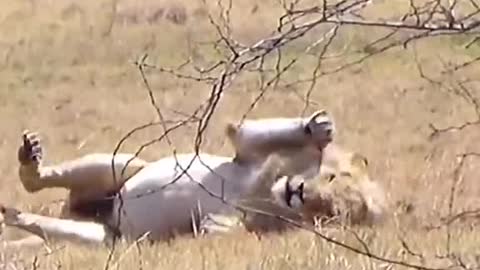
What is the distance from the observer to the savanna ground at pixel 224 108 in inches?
254

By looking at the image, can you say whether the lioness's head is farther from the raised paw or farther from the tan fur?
the raised paw

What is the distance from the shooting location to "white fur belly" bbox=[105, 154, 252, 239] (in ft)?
26.6

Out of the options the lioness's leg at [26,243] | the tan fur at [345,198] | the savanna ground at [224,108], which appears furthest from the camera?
the tan fur at [345,198]

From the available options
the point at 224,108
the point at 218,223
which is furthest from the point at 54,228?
the point at 224,108

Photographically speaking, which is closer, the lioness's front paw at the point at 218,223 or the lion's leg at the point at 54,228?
the lioness's front paw at the point at 218,223

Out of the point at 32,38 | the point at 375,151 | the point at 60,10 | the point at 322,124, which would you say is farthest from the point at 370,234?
the point at 60,10

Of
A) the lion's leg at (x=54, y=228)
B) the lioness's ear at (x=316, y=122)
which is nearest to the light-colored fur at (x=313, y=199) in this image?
the lioness's ear at (x=316, y=122)

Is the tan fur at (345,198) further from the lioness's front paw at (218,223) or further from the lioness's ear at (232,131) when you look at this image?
the lioness's ear at (232,131)

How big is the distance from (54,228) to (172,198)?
0.64 meters

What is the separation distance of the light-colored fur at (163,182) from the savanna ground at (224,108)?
0.25 meters

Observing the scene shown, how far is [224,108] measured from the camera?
1351cm

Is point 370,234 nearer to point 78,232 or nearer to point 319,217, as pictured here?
point 319,217

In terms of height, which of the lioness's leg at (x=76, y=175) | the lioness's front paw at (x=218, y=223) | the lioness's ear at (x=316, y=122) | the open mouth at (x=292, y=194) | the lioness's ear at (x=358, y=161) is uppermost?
the lioness's ear at (x=316, y=122)

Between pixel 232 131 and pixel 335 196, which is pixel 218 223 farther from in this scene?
pixel 232 131
